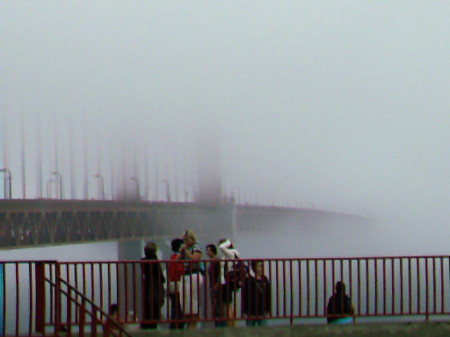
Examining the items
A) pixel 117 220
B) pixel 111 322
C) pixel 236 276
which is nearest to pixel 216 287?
pixel 236 276

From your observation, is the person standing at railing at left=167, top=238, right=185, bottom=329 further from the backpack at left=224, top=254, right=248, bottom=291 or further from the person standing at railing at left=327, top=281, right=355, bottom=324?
the person standing at railing at left=327, top=281, right=355, bottom=324

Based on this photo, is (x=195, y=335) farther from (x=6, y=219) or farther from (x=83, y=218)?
(x=83, y=218)

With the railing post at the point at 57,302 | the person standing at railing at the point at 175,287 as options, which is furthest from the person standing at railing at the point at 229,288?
the railing post at the point at 57,302

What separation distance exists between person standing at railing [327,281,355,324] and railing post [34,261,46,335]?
4855 mm

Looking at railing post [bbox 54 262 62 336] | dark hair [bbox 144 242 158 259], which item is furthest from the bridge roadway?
railing post [bbox 54 262 62 336]

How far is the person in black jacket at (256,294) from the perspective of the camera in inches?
547

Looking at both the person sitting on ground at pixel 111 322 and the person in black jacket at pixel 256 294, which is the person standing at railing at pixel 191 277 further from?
the person sitting on ground at pixel 111 322

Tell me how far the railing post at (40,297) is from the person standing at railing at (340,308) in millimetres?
4855

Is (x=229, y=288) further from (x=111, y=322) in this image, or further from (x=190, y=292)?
(x=111, y=322)

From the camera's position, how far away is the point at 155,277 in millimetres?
13648

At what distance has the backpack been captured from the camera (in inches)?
544

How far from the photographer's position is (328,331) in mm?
13617

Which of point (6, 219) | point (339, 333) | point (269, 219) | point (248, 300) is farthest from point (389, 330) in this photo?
point (269, 219)

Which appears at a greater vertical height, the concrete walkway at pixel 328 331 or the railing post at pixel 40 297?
the railing post at pixel 40 297
